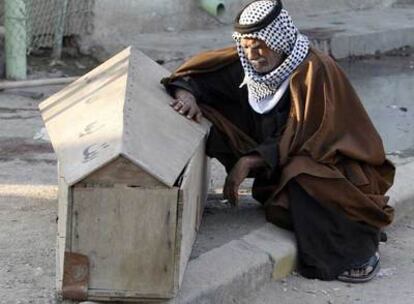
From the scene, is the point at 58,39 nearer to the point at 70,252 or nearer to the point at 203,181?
the point at 203,181

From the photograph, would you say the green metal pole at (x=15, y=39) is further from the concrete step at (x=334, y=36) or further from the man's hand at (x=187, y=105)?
the man's hand at (x=187, y=105)

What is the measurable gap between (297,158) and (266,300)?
0.59 metres

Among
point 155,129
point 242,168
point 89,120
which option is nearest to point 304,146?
point 242,168

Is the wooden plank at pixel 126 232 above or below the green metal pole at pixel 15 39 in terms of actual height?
above

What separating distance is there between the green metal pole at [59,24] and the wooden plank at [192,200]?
418 centimetres

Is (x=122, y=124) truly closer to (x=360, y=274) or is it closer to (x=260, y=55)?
(x=260, y=55)

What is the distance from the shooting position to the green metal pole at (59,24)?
27.7 feet

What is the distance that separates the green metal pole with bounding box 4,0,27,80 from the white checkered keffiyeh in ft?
12.2

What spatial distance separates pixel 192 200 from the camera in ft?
12.7

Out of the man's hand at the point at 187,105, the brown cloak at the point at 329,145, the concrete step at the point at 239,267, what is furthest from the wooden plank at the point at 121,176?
the brown cloak at the point at 329,145

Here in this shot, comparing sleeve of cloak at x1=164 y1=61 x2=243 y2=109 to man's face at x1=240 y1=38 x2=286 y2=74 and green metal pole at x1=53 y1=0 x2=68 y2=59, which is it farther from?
green metal pole at x1=53 y1=0 x2=68 y2=59

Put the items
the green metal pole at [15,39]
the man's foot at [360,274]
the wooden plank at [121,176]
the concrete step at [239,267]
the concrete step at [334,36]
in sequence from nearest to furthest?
the wooden plank at [121,176] → the concrete step at [239,267] → the man's foot at [360,274] → the green metal pole at [15,39] → the concrete step at [334,36]

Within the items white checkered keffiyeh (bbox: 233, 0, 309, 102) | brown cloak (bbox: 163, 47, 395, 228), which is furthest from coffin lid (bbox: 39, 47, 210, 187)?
brown cloak (bbox: 163, 47, 395, 228)

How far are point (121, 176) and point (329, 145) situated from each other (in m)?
1.16
